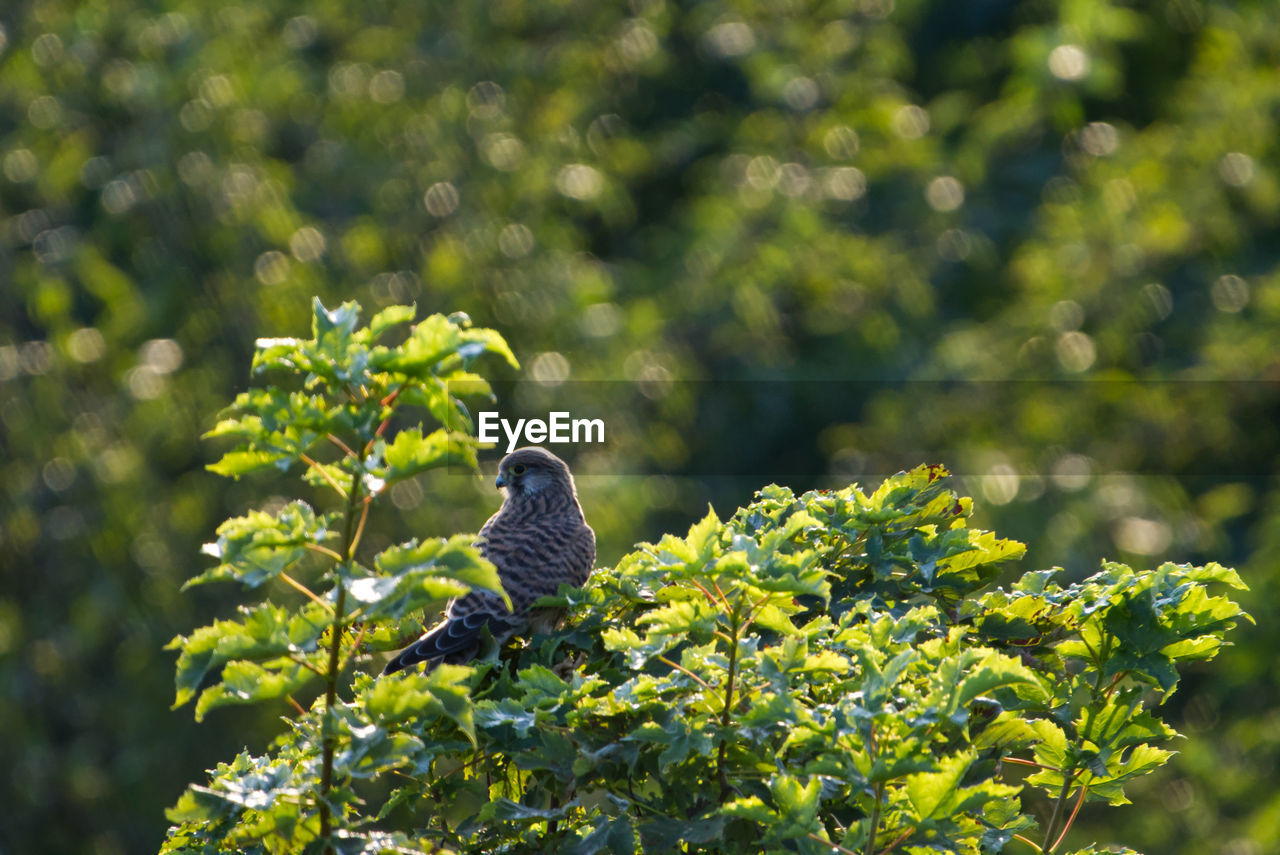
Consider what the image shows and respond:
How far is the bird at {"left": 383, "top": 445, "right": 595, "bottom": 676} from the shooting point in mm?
2654

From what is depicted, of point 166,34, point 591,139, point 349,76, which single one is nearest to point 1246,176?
point 591,139

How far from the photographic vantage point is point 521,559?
3.30m

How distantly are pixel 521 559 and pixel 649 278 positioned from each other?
5.91 metres

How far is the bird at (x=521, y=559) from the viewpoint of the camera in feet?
8.71

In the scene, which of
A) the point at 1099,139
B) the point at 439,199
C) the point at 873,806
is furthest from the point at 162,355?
the point at 873,806

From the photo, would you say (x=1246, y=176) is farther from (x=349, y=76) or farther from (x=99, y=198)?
(x=99, y=198)

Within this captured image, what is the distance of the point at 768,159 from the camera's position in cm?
919

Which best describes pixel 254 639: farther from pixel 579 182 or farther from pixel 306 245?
pixel 579 182

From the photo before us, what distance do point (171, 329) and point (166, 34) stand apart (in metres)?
1.53

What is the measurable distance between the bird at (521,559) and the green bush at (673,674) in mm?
358

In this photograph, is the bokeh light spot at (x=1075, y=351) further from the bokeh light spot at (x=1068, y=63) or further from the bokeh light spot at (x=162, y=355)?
the bokeh light spot at (x=162, y=355)

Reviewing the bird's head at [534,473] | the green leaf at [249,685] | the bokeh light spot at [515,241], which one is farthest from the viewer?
the bokeh light spot at [515,241]

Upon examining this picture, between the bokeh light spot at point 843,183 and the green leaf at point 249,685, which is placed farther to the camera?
the bokeh light spot at point 843,183

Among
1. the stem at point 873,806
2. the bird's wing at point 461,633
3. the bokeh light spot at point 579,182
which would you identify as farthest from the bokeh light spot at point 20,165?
the stem at point 873,806
